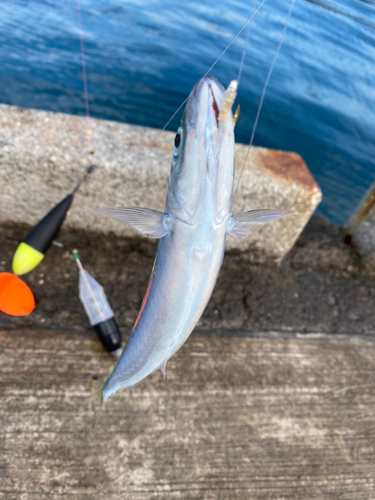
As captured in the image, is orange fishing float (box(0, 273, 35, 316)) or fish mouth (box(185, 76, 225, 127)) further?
orange fishing float (box(0, 273, 35, 316))

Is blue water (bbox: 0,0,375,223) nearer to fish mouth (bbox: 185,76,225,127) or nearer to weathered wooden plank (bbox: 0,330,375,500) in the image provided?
weathered wooden plank (bbox: 0,330,375,500)

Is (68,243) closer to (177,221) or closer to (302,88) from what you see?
(177,221)

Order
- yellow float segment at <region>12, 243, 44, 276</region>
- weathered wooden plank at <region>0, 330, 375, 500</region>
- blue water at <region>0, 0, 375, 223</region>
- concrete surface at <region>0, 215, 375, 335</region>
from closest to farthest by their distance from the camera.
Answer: weathered wooden plank at <region>0, 330, 375, 500</region>, yellow float segment at <region>12, 243, 44, 276</region>, concrete surface at <region>0, 215, 375, 335</region>, blue water at <region>0, 0, 375, 223</region>

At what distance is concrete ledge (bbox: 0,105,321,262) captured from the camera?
2355 mm

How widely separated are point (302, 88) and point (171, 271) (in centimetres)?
887

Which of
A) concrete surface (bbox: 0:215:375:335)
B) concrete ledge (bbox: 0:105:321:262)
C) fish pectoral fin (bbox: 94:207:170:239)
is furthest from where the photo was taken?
concrete surface (bbox: 0:215:375:335)

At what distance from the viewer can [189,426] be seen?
1950 millimetres

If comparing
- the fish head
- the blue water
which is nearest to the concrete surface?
the fish head

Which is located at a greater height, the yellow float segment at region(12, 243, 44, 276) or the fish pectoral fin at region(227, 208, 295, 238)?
the fish pectoral fin at region(227, 208, 295, 238)

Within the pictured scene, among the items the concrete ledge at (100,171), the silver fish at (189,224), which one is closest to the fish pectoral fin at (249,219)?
the silver fish at (189,224)

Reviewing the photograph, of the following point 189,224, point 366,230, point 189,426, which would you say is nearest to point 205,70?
point 366,230

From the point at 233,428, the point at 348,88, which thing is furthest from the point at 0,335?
the point at 348,88

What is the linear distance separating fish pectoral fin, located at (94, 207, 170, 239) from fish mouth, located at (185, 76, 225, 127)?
38cm

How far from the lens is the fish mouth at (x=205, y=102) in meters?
1.06
